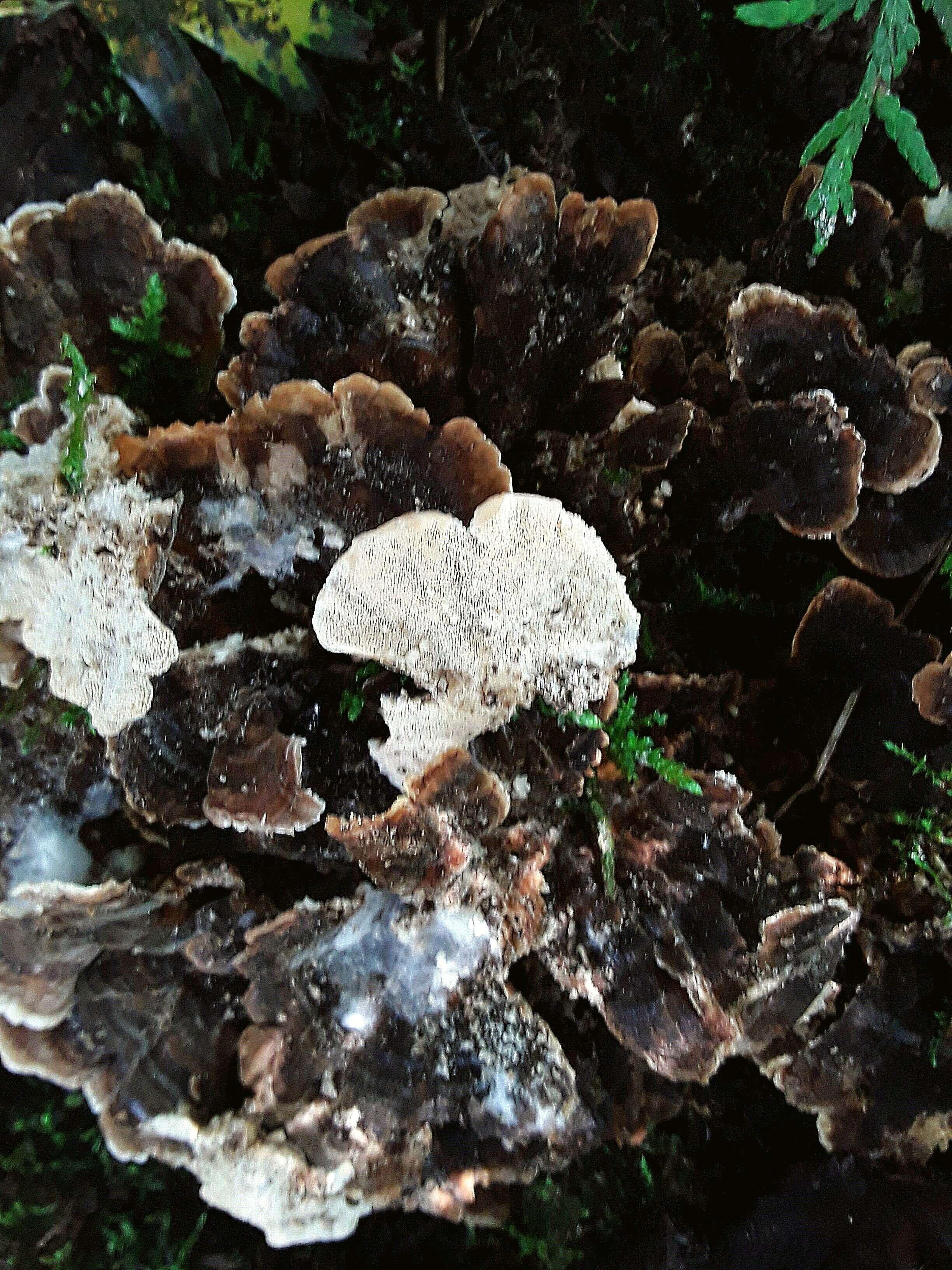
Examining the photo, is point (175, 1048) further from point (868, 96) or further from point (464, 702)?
point (868, 96)

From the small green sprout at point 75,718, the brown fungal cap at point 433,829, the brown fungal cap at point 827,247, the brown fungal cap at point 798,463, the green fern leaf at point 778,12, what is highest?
the green fern leaf at point 778,12

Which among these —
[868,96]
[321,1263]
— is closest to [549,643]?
[868,96]

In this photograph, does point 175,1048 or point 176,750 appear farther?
point 175,1048

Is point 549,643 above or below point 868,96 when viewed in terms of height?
below

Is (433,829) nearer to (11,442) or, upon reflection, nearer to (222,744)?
(222,744)

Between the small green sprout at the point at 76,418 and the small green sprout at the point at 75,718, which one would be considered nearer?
the small green sprout at the point at 76,418

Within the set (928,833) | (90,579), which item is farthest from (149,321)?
(928,833)

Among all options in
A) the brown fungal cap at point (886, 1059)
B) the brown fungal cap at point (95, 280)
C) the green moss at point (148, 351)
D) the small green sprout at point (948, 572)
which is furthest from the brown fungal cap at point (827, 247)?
the brown fungal cap at point (886, 1059)

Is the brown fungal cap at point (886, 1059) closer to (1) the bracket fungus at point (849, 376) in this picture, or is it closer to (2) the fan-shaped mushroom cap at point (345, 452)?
(1) the bracket fungus at point (849, 376)
